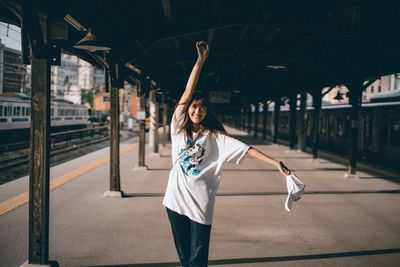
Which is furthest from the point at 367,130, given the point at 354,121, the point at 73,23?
the point at 73,23

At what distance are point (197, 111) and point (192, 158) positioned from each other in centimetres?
39

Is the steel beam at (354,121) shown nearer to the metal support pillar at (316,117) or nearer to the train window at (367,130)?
the metal support pillar at (316,117)

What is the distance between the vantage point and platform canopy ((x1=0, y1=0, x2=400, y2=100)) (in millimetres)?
7883

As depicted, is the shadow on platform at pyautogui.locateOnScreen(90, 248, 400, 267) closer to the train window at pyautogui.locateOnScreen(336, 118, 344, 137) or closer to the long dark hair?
the long dark hair

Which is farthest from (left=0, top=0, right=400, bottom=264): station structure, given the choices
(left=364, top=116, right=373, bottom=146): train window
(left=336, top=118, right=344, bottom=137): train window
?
(left=336, top=118, right=344, bottom=137): train window

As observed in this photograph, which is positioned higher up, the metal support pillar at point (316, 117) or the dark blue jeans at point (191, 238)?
the metal support pillar at point (316, 117)

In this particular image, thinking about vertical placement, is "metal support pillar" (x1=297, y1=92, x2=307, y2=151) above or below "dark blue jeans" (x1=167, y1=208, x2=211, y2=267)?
above

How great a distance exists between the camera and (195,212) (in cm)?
358

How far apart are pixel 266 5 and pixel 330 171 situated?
8.20 metres

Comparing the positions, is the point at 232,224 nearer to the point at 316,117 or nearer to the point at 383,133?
the point at 383,133

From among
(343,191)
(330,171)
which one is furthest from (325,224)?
(330,171)

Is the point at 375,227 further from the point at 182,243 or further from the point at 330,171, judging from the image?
the point at 330,171

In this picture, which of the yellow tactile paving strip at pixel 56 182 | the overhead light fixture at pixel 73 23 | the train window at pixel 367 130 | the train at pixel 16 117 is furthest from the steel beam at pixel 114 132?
the train at pixel 16 117

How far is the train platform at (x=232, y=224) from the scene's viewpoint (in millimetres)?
5594
